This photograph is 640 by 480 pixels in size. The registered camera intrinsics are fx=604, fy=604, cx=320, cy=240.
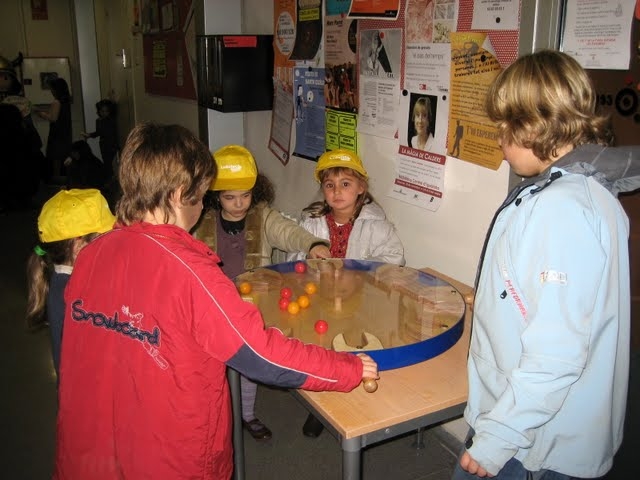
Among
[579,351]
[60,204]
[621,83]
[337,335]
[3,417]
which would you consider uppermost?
[621,83]

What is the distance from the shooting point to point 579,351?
1.18 metres

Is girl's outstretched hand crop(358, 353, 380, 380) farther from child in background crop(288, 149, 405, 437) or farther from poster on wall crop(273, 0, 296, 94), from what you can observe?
poster on wall crop(273, 0, 296, 94)

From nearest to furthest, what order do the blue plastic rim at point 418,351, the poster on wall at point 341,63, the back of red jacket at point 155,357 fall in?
the back of red jacket at point 155,357 < the blue plastic rim at point 418,351 < the poster on wall at point 341,63

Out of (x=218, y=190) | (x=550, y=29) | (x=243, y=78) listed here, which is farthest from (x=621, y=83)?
(x=243, y=78)

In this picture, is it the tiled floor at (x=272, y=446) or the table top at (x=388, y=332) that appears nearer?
the table top at (x=388, y=332)

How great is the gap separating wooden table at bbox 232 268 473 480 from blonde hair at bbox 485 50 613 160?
0.65 metres

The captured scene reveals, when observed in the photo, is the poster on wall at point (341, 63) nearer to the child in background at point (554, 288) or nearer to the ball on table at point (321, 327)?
the ball on table at point (321, 327)

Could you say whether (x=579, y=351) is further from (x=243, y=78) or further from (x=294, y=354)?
(x=243, y=78)

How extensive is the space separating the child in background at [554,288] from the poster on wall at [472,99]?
89cm

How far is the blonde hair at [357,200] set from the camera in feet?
8.91

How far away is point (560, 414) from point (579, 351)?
20cm

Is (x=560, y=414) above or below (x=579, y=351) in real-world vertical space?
below

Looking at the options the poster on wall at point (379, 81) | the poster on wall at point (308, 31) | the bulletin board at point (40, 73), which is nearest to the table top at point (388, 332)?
the poster on wall at point (379, 81)

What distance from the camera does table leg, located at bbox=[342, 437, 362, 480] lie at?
1440 mm
